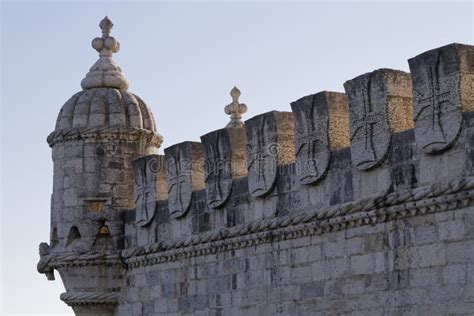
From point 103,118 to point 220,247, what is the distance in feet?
11.7

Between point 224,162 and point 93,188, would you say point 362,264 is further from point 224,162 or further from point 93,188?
point 93,188

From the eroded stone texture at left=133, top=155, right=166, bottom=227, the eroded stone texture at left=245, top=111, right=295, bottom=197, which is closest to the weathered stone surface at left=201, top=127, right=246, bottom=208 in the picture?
the eroded stone texture at left=245, top=111, right=295, bottom=197

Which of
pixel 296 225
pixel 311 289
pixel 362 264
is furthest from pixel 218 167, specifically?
pixel 362 264

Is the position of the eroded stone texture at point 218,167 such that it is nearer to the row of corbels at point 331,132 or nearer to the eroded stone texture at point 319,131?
the row of corbels at point 331,132

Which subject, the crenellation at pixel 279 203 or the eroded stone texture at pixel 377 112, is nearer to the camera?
the crenellation at pixel 279 203

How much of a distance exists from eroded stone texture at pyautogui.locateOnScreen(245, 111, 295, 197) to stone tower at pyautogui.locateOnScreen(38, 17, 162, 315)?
384 cm

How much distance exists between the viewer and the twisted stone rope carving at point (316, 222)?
12242 millimetres

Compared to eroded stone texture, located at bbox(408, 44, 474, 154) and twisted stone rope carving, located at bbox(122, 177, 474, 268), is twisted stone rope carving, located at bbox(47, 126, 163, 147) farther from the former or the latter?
eroded stone texture, located at bbox(408, 44, 474, 154)

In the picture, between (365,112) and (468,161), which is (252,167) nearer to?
(365,112)

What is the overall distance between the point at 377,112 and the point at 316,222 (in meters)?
1.50

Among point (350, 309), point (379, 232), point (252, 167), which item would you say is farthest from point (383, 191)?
point (252, 167)

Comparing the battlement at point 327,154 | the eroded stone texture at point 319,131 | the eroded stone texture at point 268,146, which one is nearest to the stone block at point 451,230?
the battlement at point 327,154

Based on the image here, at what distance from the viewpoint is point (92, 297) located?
1842 cm

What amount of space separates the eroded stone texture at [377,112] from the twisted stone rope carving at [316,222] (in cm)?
47
